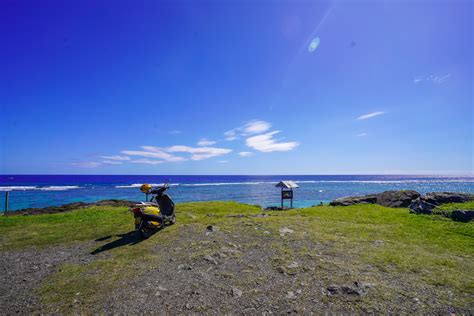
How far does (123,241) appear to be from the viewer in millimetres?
8883

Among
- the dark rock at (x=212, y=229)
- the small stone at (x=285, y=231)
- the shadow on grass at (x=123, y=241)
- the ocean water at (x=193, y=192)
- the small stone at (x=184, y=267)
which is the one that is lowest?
the ocean water at (x=193, y=192)

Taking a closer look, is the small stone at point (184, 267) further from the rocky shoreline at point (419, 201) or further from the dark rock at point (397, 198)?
the dark rock at point (397, 198)

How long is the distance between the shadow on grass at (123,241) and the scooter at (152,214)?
31 centimetres

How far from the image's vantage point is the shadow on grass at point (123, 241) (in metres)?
8.00

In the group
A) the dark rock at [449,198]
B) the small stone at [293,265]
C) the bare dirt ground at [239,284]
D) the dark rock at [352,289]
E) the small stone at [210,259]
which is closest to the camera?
the bare dirt ground at [239,284]

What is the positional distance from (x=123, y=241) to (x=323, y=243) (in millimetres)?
7464

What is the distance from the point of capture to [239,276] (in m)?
5.48

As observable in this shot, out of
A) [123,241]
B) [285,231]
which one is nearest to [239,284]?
[285,231]

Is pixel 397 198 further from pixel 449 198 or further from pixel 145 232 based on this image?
pixel 145 232

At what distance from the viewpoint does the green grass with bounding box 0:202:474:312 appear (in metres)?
5.22

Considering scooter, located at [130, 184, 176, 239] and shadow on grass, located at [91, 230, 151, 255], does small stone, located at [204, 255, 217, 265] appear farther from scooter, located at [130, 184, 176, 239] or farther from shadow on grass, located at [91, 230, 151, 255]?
scooter, located at [130, 184, 176, 239]

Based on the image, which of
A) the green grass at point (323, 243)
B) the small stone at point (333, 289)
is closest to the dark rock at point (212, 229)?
the green grass at point (323, 243)

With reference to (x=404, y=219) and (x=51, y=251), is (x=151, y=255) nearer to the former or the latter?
(x=51, y=251)

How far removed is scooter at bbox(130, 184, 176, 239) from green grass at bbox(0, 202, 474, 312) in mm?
475
